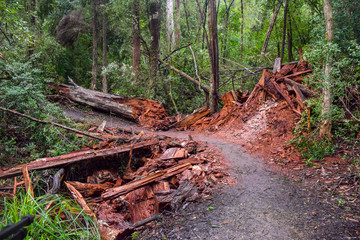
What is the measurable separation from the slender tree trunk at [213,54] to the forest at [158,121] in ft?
0.15

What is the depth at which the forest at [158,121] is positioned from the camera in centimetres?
382

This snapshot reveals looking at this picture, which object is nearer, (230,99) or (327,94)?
(327,94)

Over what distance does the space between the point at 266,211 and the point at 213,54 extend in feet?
23.3

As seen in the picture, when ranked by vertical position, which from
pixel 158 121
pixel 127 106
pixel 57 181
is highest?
pixel 127 106

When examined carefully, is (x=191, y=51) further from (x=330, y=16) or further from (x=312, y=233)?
(x=312, y=233)

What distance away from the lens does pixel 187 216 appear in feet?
11.0

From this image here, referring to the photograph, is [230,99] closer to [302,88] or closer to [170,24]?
[302,88]

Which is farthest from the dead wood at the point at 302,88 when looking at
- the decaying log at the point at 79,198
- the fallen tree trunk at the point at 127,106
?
the decaying log at the point at 79,198

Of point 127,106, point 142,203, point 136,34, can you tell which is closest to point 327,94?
point 142,203

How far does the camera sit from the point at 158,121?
10.1 metres

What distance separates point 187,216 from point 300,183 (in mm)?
2223

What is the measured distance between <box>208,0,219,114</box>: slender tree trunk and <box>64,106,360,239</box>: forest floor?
16.8 ft

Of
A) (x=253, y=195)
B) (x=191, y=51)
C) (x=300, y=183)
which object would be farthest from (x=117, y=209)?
(x=191, y=51)

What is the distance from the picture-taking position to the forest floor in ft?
9.20
